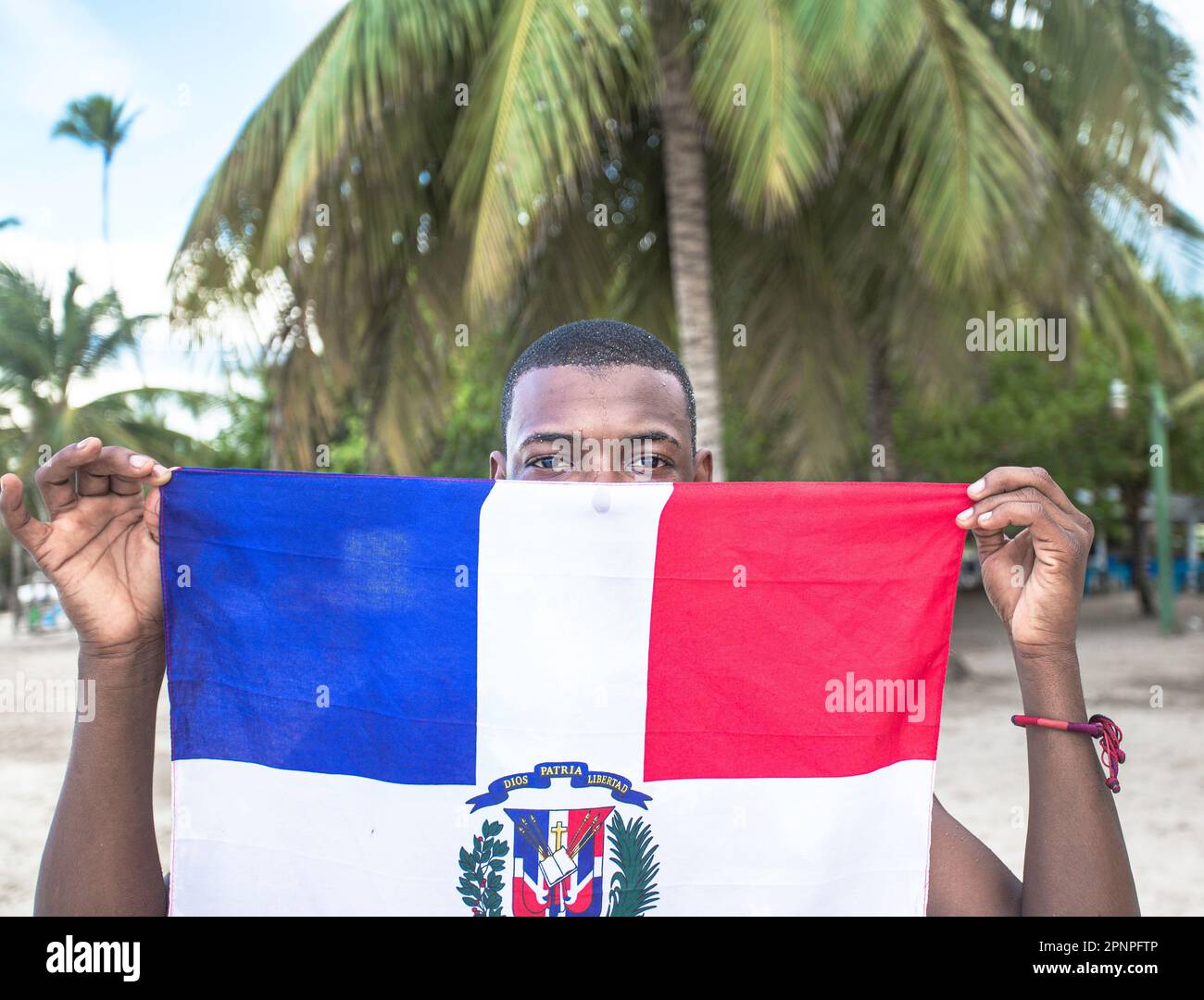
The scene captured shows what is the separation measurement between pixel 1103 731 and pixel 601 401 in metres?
1.11

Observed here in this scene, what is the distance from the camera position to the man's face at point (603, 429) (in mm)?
2074

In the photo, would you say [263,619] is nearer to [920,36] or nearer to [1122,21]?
[920,36]

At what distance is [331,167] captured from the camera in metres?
6.81

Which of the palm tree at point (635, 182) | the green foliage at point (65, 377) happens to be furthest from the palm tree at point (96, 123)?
the palm tree at point (635, 182)

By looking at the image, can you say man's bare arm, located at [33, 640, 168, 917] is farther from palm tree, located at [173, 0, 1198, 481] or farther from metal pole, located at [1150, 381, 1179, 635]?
metal pole, located at [1150, 381, 1179, 635]

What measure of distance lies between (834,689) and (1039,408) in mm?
18535

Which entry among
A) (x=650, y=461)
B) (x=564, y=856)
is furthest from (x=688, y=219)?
(x=564, y=856)

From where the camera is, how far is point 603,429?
2.07 m

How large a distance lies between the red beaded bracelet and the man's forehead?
89 cm

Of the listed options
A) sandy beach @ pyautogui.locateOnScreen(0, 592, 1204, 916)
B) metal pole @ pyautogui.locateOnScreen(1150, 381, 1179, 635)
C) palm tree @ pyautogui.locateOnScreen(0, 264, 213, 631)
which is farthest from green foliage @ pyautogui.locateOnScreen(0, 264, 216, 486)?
metal pole @ pyautogui.locateOnScreen(1150, 381, 1179, 635)

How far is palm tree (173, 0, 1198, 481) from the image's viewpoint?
20.4ft

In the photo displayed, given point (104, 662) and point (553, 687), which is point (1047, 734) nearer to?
point (553, 687)
